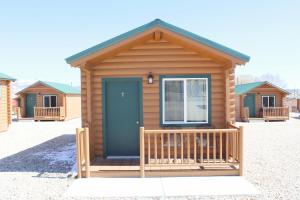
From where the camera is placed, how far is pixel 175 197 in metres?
4.95

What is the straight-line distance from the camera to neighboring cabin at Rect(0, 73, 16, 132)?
49.3 ft

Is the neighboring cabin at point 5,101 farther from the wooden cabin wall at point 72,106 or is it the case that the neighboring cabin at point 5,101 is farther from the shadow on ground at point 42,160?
the wooden cabin wall at point 72,106

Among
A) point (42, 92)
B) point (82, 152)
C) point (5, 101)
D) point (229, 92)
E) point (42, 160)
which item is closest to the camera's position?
point (82, 152)

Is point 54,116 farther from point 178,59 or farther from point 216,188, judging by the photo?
point 216,188

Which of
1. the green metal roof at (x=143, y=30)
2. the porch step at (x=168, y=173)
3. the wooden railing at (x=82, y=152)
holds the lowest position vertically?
the porch step at (x=168, y=173)

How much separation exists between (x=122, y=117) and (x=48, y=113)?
1745 cm

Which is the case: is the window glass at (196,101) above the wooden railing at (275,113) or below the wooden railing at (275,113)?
above

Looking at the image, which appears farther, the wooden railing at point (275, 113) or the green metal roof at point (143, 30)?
the wooden railing at point (275, 113)

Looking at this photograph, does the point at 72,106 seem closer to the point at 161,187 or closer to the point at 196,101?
the point at 196,101

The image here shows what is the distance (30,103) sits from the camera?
2425cm

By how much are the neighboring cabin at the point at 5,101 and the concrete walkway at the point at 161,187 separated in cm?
1164

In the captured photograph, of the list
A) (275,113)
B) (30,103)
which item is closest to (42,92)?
(30,103)

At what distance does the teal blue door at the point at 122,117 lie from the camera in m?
7.48

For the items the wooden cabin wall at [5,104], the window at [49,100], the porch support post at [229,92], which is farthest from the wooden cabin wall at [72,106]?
the porch support post at [229,92]
